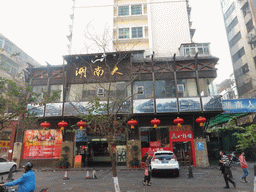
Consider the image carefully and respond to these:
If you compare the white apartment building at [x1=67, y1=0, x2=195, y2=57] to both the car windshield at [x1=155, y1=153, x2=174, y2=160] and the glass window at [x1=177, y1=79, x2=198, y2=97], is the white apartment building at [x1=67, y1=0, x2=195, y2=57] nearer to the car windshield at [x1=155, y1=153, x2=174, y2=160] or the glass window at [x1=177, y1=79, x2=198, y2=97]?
the glass window at [x1=177, y1=79, x2=198, y2=97]

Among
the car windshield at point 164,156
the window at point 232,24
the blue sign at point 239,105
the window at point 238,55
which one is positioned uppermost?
the window at point 232,24

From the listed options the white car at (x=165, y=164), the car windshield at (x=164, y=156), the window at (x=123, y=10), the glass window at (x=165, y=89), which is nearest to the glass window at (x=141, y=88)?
the glass window at (x=165, y=89)

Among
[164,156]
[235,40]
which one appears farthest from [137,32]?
[164,156]

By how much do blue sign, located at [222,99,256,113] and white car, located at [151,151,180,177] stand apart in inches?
348

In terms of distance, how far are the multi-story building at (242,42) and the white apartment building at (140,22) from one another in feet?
29.0

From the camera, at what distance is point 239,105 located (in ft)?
56.9

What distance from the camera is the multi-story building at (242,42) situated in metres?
26.1

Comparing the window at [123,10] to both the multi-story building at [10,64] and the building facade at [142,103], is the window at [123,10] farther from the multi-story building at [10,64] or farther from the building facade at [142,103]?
the multi-story building at [10,64]

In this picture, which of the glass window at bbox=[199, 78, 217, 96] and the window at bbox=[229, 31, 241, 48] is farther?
the window at bbox=[229, 31, 241, 48]

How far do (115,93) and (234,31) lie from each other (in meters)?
25.9

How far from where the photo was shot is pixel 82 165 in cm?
1805

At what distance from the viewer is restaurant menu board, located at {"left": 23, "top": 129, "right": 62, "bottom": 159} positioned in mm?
18094

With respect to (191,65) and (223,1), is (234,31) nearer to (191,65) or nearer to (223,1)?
(223,1)

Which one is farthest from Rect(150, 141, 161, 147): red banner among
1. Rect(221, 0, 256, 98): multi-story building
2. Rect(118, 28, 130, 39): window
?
Rect(221, 0, 256, 98): multi-story building
